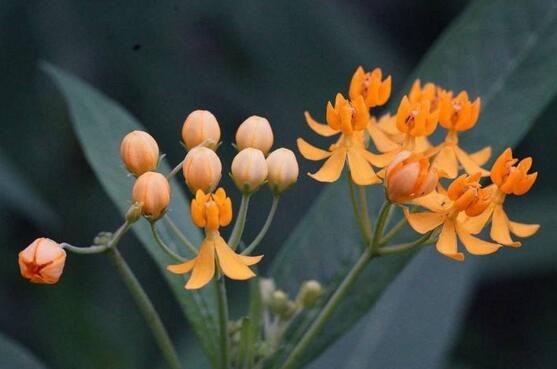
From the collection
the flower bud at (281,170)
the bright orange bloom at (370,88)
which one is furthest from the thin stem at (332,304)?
the bright orange bloom at (370,88)

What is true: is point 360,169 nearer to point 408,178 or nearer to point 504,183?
point 408,178

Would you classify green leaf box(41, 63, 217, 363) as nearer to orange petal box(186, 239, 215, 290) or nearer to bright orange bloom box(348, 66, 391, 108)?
orange petal box(186, 239, 215, 290)

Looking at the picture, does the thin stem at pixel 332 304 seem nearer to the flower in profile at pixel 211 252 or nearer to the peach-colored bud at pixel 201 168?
the flower in profile at pixel 211 252

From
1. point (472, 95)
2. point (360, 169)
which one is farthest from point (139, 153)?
point (472, 95)

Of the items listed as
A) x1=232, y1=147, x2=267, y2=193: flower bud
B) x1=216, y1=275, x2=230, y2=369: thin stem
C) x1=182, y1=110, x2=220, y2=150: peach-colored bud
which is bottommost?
x1=216, y1=275, x2=230, y2=369: thin stem

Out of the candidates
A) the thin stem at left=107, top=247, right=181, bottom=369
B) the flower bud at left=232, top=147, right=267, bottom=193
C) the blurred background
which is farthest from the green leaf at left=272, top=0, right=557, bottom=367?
the blurred background
